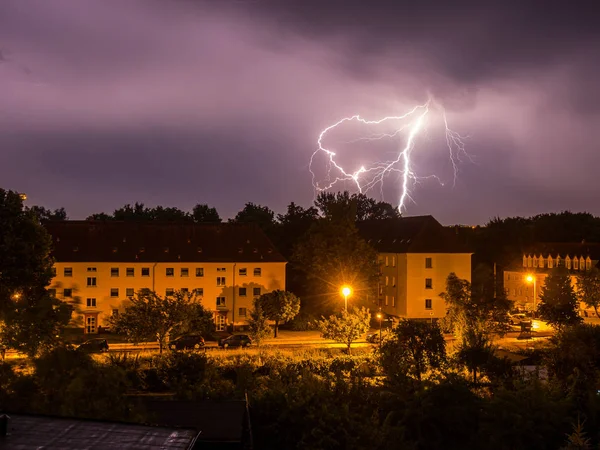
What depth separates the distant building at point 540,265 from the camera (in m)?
65.6

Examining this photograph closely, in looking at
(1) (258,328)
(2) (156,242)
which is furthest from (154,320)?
(2) (156,242)

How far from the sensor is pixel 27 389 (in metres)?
19.9

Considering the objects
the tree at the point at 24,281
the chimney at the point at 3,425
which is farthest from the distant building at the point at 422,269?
the chimney at the point at 3,425

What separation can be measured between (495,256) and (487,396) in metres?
61.8

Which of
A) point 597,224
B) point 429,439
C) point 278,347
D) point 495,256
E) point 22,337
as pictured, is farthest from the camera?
point 597,224

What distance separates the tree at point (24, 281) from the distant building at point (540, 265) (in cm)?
4809

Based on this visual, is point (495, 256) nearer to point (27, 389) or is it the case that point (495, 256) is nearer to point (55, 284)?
point (55, 284)

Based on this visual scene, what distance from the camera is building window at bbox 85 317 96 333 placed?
46591mm

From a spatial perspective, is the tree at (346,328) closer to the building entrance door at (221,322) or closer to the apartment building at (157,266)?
the apartment building at (157,266)

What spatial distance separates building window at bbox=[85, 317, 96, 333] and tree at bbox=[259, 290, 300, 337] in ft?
42.3

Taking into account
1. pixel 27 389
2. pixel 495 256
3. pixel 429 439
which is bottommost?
pixel 429 439


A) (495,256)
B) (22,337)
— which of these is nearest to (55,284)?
(22,337)

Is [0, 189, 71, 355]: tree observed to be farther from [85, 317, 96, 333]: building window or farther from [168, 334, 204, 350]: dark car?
[85, 317, 96, 333]: building window

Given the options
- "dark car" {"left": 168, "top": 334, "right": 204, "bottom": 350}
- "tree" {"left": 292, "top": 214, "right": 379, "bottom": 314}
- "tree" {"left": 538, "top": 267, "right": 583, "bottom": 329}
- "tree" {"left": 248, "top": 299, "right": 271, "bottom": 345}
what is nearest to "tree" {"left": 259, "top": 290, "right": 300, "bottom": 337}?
"tree" {"left": 248, "top": 299, "right": 271, "bottom": 345}
